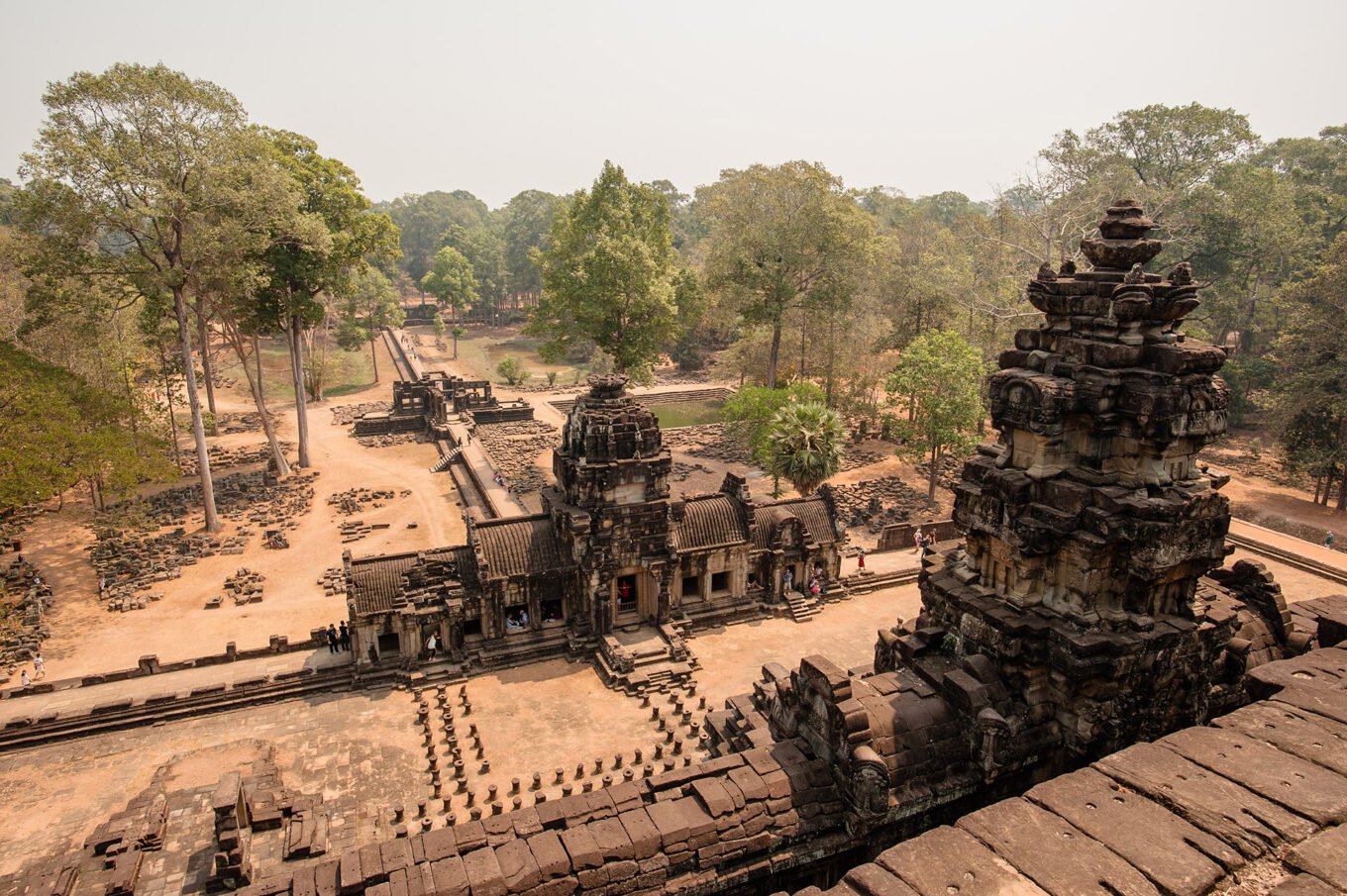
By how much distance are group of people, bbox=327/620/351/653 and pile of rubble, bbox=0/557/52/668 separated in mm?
9253

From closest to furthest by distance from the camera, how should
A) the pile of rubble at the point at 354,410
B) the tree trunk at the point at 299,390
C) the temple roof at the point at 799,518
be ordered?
1. the temple roof at the point at 799,518
2. the tree trunk at the point at 299,390
3. the pile of rubble at the point at 354,410

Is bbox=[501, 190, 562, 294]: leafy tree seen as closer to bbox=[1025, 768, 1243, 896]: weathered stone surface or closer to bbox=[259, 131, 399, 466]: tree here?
bbox=[259, 131, 399, 466]: tree

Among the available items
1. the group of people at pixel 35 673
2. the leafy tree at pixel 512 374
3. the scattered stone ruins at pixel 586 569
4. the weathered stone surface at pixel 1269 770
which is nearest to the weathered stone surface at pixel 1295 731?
the weathered stone surface at pixel 1269 770

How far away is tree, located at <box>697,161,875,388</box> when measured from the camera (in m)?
45.4

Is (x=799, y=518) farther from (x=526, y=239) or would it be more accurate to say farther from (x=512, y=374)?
(x=526, y=239)

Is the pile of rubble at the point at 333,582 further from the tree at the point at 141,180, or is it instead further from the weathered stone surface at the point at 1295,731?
the weathered stone surface at the point at 1295,731

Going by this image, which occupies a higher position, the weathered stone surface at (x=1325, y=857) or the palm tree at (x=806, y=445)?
the palm tree at (x=806, y=445)

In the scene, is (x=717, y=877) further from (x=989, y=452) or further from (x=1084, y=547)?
(x=989, y=452)

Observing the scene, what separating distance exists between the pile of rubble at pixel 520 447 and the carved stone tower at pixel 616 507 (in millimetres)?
15166

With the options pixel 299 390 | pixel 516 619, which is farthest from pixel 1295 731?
pixel 299 390

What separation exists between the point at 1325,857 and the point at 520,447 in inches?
1654

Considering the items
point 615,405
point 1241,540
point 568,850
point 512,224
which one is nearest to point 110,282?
point 615,405

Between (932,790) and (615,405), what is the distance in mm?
14809

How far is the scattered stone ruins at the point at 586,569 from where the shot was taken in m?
21.7
